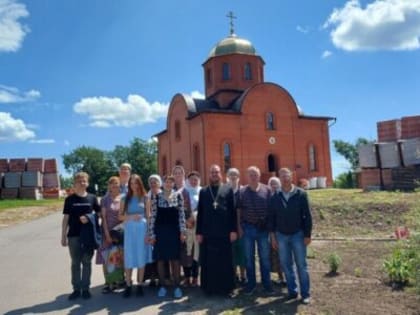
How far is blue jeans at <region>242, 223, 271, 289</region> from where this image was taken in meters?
6.28

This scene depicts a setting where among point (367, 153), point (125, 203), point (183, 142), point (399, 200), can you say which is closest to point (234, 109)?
point (183, 142)

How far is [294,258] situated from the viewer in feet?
19.4

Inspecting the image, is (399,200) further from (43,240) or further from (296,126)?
(296,126)

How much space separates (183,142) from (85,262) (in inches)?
987

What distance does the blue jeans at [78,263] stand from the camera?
20.5ft

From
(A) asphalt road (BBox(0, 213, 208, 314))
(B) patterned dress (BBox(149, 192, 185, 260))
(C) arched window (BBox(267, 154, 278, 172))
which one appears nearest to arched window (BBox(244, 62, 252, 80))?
(C) arched window (BBox(267, 154, 278, 172))

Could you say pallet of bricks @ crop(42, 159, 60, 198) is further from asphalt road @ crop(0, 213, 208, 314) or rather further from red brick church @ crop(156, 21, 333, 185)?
asphalt road @ crop(0, 213, 208, 314)

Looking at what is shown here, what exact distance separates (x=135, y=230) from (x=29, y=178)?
33461mm

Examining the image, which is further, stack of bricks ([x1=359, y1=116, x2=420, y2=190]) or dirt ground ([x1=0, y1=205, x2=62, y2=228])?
stack of bricks ([x1=359, y1=116, x2=420, y2=190])

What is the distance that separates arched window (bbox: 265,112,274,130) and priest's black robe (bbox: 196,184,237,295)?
943 inches

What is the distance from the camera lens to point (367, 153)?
21750 millimetres

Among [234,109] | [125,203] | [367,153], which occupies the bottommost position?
[125,203]

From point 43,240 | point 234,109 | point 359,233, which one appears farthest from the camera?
point 234,109

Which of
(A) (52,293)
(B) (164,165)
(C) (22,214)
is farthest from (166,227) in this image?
(B) (164,165)
